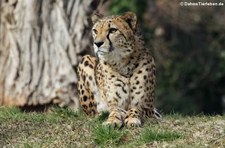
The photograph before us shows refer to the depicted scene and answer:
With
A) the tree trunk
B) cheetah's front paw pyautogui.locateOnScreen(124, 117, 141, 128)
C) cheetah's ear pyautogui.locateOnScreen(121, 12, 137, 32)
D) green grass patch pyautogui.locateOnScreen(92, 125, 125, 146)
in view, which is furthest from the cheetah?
the tree trunk

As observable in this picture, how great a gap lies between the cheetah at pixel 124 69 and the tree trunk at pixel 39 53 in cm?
388

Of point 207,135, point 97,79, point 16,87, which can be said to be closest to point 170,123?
point 207,135

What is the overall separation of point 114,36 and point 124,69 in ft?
1.44

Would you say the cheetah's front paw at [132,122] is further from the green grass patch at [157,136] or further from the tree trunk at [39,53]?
the tree trunk at [39,53]

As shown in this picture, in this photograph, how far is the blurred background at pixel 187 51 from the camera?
827 inches

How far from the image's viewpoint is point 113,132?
Result: 26.2 ft

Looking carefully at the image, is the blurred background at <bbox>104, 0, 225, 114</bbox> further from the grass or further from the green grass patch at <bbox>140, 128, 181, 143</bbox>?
the green grass patch at <bbox>140, 128, 181, 143</bbox>

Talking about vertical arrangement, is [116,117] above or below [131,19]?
below

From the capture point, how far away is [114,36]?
888cm

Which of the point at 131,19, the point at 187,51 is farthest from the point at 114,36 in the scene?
the point at 187,51

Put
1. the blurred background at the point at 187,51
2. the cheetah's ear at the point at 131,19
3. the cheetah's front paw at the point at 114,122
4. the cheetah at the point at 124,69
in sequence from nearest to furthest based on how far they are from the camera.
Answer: the cheetah's front paw at the point at 114,122 → the cheetah at the point at 124,69 → the cheetah's ear at the point at 131,19 → the blurred background at the point at 187,51

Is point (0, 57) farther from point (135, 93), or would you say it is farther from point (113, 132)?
point (113, 132)

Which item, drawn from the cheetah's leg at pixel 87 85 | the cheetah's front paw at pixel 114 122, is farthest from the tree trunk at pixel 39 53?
the cheetah's front paw at pixel 114 122

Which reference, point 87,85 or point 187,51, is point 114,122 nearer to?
point 87,85
